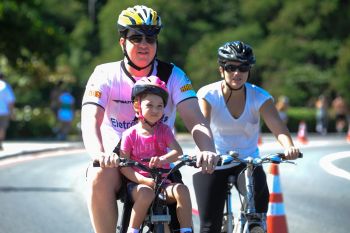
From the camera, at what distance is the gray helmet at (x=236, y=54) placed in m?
6.60

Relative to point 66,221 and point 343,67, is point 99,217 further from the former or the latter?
point 343,67

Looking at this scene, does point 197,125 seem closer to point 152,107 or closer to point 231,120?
point 152,107

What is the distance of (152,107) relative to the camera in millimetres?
5234

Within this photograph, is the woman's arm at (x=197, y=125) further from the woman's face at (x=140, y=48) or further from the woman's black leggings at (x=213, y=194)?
the woman's black leggings at (x=213, y=194)

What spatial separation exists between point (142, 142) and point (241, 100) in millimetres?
1671

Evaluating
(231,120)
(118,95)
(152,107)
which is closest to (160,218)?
(152,107)

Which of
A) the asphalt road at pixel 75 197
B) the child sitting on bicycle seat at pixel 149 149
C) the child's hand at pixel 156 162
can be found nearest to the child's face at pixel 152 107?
the child sitting on bicycle seat at pixel 149 149

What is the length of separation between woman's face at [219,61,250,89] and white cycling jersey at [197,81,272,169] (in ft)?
0.48

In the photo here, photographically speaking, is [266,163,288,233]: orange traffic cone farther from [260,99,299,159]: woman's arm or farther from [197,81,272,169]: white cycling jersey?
[260,99,299,159]: woman's arm

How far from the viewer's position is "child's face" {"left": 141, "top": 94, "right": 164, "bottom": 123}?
5219 millimetres

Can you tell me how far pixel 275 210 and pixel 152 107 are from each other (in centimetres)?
284

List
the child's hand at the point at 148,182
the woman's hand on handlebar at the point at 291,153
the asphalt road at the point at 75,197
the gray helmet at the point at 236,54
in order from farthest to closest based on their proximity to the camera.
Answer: the asphalt road at the point at 75,197 < the gray helmet at the point at 236,54 < the woman's hand on handlebar at the point at 291,153 < the child's hand at the point at 148,182

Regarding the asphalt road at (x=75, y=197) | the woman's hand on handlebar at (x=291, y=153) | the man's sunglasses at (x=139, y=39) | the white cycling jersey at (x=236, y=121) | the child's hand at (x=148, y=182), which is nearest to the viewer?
the child's hand at (x=148, y=182)

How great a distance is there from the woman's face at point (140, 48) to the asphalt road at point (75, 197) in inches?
153
